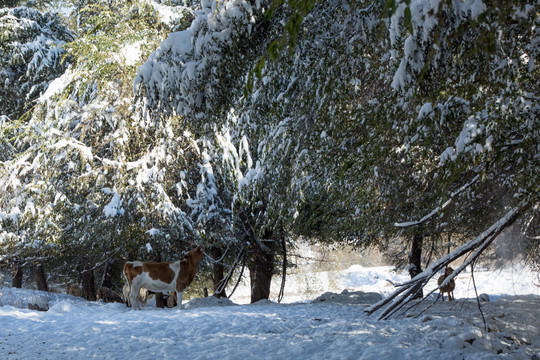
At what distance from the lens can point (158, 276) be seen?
37.8 ft

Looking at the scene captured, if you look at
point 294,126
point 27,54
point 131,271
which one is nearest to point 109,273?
point 131,271

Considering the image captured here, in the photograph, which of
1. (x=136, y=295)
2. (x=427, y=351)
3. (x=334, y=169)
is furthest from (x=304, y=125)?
(x=136, y=295)

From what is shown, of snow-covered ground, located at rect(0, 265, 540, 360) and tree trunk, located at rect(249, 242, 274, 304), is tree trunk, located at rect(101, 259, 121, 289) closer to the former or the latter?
tree trunk, located at rect(249, 242, 274, 304)

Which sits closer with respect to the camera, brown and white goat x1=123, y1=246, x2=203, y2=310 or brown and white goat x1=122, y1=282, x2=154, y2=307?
brown and white goat x1=123, y1=246, x2=203, y2=310

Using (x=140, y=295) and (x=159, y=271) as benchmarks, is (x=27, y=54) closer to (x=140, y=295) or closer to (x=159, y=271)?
(x=140, y=295)

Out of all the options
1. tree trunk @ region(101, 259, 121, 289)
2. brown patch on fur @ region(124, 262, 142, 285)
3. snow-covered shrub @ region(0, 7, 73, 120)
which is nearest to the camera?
brown patch on fur @ region(124, 262, 142, 285)

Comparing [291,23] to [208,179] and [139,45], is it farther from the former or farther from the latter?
[208,179]

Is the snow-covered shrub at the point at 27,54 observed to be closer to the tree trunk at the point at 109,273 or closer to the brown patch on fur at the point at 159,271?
the tree trunk at the point at 109,273

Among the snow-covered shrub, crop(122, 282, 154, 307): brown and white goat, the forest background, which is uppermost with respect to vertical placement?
the snow-covered shrub

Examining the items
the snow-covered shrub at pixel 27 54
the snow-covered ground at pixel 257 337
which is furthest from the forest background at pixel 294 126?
the snow-covered shrub at pixel 27 54

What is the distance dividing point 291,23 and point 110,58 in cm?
886

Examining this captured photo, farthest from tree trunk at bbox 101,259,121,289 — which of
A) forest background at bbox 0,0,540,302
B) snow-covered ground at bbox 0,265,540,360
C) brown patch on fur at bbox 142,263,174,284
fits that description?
snow-covered ground at bbox 0,265,540,360

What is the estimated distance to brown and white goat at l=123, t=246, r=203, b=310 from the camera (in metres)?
11.4

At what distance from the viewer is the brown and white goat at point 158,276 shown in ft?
37.4
